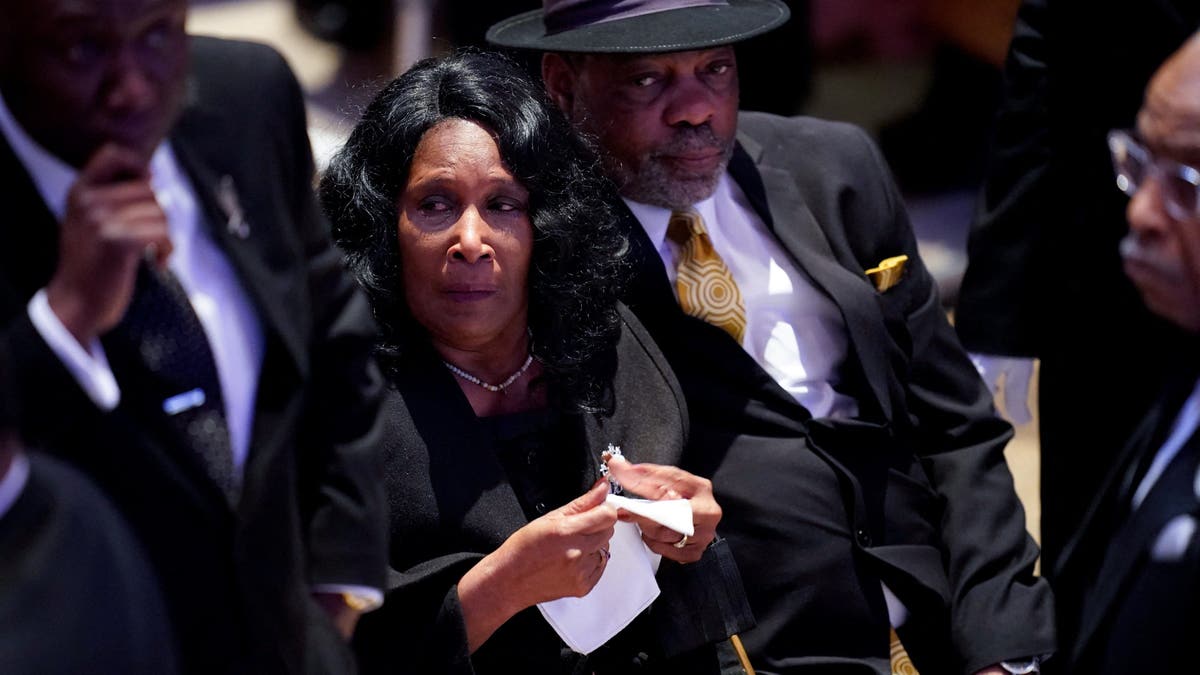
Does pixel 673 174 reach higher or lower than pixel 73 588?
lower

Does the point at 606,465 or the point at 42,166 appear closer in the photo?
the point at 42,166

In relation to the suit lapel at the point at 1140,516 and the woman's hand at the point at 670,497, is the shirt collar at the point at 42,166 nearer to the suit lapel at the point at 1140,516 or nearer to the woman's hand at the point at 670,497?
the woman's hand at the point at 670,497

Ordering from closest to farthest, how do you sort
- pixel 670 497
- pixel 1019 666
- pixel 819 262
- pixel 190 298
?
pixel 190 298
pixel 670 497
pixel 1019 666
pixel 819 262

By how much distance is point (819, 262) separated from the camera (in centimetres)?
327

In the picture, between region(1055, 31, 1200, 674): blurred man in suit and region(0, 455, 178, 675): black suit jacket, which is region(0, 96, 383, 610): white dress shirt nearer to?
region(0, 455, 178, 675): black suit jacket

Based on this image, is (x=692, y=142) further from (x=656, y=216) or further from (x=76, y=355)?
(x=76, y=355)

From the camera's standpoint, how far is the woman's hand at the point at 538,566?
2.66m

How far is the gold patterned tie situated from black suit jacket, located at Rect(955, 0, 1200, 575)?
617 mm

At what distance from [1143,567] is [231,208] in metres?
1.29

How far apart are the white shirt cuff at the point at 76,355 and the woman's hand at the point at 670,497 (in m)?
1.10

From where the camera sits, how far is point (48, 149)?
1.87 metres

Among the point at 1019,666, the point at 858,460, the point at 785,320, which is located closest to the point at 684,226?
the point at 785,320

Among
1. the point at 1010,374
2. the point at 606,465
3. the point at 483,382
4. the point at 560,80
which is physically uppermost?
the point at 560,80

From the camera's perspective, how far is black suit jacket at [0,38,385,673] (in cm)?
188
